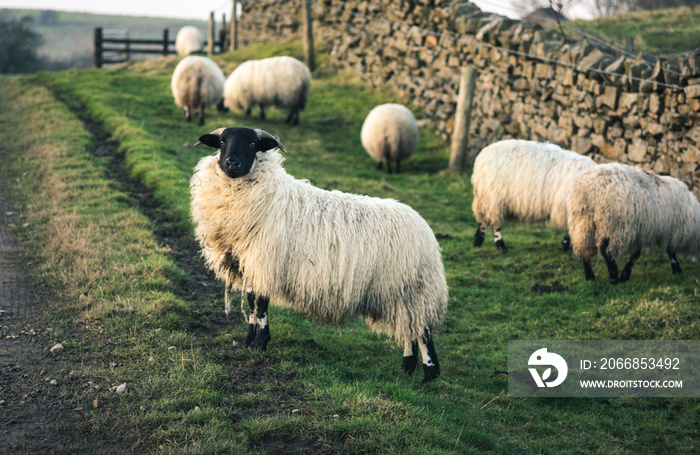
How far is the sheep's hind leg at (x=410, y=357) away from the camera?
513 cm

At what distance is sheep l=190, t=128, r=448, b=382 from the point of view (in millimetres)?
4777

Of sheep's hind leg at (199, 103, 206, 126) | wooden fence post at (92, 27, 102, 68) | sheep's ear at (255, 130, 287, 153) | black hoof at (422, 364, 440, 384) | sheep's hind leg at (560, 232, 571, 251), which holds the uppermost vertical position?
wooden fence post at (92, 27, 102, 68)

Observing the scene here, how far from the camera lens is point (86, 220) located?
775 cm

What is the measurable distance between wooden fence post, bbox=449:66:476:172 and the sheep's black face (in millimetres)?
8826

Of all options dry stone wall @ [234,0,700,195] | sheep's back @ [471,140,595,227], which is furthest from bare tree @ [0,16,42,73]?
sheep's back @ [471,140,595,227]

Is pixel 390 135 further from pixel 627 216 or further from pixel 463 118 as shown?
pixel 627 216

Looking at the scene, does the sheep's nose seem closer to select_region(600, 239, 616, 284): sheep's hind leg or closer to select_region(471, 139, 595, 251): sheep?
select_region(600, 239, 616, 284): sheep's hind leg

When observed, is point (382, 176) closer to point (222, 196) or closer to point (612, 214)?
point (612, 214)

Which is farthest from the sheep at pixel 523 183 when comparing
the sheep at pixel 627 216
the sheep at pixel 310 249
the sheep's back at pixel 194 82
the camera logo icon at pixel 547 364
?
the sheep's back at pixel 194 82

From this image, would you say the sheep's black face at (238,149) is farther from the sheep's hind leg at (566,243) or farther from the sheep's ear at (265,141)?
the sheep's hind leg at (566,243)

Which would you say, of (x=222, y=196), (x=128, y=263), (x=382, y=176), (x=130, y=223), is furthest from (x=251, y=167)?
(x=382, y=176)

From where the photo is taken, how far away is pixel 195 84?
1420 centimetres

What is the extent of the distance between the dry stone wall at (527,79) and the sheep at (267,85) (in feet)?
11.3

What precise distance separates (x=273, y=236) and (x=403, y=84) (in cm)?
1330
